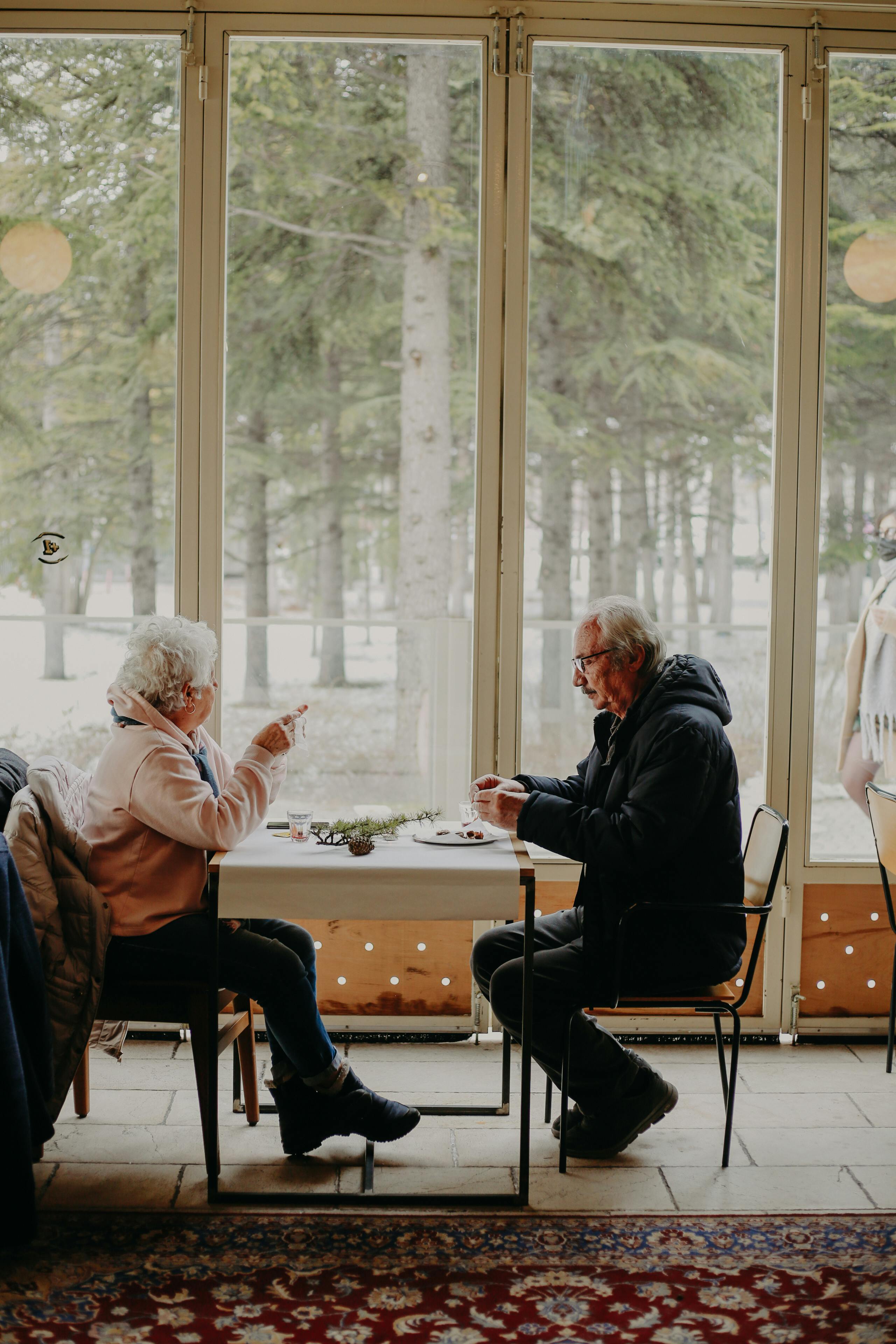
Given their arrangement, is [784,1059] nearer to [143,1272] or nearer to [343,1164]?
[343,1164]

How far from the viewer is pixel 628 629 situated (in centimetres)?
274

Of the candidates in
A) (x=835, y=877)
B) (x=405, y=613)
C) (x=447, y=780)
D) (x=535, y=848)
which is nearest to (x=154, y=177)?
(x=405, y=613)

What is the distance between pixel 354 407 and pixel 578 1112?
3281 mm

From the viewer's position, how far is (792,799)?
3.53 metres

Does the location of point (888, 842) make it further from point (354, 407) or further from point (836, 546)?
point (354, 407)

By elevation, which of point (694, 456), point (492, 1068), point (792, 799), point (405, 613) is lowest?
point (492, 1068)

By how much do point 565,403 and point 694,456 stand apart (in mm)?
556

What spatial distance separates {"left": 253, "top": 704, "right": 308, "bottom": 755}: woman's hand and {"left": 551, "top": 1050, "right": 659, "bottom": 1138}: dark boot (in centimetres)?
107

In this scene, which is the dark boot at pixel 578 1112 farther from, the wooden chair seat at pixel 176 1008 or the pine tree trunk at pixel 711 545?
the pine tree trunk at pixel 711 545

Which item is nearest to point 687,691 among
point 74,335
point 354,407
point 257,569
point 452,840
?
point 452,840

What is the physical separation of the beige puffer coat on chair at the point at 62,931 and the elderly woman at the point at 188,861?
7cm

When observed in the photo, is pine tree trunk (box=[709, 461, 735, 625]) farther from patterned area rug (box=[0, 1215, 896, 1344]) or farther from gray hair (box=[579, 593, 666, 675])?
patterned area rug (box=[0, 1215, 896, 1344])

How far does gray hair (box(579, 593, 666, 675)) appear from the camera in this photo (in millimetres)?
2730

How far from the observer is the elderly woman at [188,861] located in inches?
99.0
